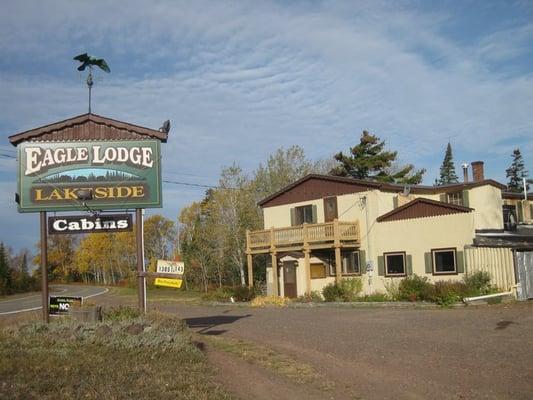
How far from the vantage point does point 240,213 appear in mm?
47062

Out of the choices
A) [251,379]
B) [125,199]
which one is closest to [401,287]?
[125,199]

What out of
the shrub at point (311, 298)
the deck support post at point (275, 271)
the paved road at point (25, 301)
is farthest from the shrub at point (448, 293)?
the paved road at point (25, 301)

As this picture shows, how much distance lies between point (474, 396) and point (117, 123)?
10854 millimetres

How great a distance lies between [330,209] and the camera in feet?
110

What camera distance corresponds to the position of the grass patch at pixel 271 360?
10.1 meters

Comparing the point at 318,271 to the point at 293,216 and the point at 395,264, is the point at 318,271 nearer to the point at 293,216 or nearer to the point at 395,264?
the point at 293,216

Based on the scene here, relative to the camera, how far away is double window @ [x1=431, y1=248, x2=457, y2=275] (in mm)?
27016

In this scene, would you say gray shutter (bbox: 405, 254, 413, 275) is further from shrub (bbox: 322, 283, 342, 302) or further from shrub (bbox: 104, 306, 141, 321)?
shrub (bbox: 104, 306, 141, 321)

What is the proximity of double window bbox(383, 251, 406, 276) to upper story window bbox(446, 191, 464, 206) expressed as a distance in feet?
17.1

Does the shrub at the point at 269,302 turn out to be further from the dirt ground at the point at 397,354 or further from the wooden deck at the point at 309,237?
the dirt ground at the point at 397,354

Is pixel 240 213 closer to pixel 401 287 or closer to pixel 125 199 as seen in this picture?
pixel 401 287

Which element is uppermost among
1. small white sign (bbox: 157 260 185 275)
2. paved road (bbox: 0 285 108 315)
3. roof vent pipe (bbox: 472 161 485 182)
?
roof vent pipe (bbox: 472 161 485 182)

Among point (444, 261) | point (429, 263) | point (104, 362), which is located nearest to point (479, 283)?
point (444, 261)

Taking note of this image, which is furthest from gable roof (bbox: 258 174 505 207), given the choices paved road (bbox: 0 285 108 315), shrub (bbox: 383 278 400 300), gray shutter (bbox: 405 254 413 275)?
paved road (bbox: 0 285 108 315)
